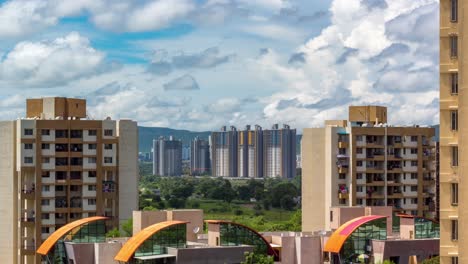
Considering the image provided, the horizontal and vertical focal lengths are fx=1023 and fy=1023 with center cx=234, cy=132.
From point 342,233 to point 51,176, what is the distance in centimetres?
3239

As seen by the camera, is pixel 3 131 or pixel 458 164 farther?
pixel 3 131

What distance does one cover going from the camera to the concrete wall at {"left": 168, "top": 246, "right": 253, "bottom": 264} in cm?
5884

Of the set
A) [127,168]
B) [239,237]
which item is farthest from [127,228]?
[239,237]

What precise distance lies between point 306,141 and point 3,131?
2954cm

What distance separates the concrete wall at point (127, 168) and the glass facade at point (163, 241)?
105ft

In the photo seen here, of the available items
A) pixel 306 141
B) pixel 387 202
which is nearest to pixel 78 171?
pixel 306 141

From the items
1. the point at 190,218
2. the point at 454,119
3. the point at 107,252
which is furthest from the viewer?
the point at 190,218

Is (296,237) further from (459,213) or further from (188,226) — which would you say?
(459,213)

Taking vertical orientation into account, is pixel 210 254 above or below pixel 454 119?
below

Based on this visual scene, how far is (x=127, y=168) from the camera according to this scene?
91438 millimetres

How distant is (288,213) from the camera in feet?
622

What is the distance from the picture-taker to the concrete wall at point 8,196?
8712cm

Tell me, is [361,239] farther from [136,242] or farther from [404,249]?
[136,242]

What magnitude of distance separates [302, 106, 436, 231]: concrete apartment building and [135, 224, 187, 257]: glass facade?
3802 centimetres
